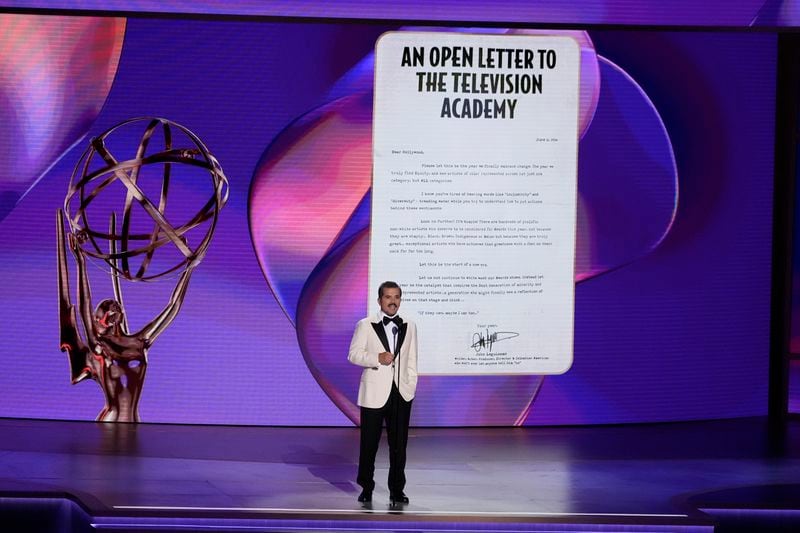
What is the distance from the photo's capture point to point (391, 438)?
702 cm

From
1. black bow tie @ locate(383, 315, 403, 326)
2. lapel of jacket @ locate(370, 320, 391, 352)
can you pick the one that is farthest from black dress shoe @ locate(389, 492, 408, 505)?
black bow tie @ locate(383, 315, 403, 326)

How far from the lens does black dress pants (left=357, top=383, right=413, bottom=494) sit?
696 cm

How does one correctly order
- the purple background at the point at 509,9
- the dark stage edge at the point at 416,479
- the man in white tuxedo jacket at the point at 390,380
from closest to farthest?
the dark stage edge at the point at 416,479 < the man in white tuxedo jacket at the point at 390,380 < the purple background at the point at 509,9

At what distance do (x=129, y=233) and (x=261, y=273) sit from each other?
0.99 meters

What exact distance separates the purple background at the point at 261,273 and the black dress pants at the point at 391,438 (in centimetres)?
238

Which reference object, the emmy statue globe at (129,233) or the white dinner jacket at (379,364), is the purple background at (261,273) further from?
the white dinner jacket at (379,364)

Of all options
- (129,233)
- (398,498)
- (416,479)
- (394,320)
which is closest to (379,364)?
(394,320)

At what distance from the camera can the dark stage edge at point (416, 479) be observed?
6621 millimetres

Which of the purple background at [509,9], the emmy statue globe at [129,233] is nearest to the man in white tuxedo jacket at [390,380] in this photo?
the purple background at [509,9]

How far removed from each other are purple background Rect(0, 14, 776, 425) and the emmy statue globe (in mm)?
85

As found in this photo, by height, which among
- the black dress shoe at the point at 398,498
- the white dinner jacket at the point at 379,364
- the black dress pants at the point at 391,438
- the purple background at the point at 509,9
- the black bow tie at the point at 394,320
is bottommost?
the black dress shoe at the point at 398,498

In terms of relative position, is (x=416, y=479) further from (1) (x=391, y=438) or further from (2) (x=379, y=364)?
(2) (x=379, y=364)

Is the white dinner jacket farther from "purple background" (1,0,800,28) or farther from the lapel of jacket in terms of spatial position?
"purple background" (1,0,800,28)

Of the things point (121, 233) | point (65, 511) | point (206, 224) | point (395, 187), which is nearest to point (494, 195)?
point (395, 187)
